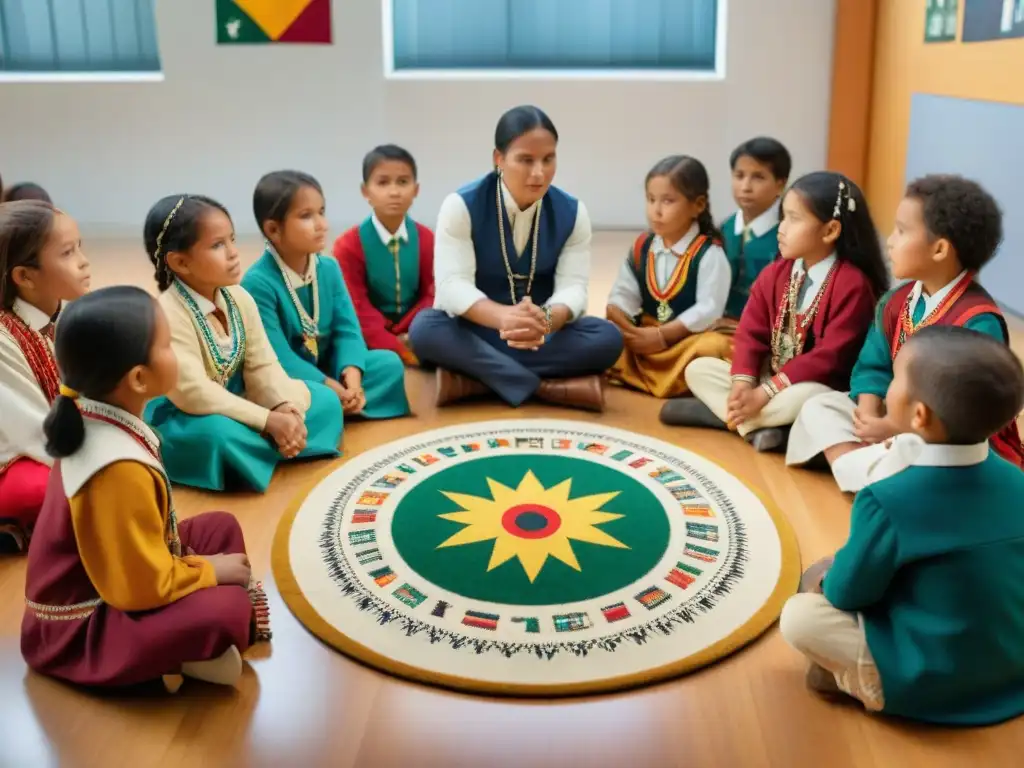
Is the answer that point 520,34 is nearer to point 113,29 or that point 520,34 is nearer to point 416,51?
point 416,51

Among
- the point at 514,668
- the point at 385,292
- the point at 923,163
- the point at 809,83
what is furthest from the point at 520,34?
the point at 514,668

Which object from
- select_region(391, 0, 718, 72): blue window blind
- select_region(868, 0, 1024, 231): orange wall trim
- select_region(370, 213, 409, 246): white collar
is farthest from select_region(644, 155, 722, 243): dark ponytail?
select_region(391, 0, 718, 72): blue window blind

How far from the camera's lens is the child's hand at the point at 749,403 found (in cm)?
271

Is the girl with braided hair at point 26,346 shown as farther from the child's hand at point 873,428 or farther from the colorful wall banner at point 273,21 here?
the colorful wall banner at point 273,21

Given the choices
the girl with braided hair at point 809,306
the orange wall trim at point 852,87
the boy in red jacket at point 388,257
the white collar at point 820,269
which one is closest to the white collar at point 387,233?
the boy in red jacket at point 388,257

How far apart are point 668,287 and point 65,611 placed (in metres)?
2.11

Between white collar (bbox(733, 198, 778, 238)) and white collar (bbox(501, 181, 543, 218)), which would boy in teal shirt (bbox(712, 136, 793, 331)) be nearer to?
white collar (bbox(733, 198, 778, 238))

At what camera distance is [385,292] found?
353 cm

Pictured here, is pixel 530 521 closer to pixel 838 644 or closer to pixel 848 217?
pixel 838 644

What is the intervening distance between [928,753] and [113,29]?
5.79 m

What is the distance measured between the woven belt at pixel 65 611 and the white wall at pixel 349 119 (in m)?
4.43

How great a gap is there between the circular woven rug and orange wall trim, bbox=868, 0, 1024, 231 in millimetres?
2433

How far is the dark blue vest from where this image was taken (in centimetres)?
308

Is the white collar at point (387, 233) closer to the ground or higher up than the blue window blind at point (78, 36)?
closer to the ground
